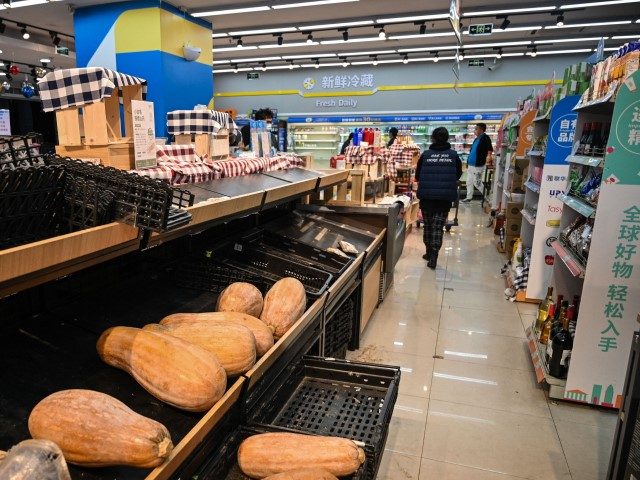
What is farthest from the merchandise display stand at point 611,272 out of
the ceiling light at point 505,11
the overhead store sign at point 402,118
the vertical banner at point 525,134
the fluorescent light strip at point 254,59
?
the fluorescent light strip at point 254,59

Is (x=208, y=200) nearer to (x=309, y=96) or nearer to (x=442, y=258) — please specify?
(x=442, y=258)

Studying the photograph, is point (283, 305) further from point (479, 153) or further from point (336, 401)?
point (479, 153)

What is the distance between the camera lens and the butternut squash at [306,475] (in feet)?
4.00

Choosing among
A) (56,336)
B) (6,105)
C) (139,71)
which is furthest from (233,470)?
(6,105)

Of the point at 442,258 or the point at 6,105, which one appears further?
the point at 6,105

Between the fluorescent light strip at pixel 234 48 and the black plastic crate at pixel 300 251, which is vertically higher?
the fluorescent light strip at pixel 234 48

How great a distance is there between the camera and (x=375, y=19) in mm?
9648

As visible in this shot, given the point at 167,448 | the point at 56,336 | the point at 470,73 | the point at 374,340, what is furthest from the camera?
the point at 470,73

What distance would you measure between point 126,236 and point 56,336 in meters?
0.56

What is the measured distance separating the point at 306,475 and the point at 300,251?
67.0 inches

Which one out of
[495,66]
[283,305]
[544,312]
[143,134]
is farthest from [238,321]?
[495,66]

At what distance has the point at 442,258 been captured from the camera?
6.78 m

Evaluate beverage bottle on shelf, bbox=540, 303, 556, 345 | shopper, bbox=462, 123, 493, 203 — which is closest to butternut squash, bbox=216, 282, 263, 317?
beverage bottle on shelf, bbox=540, 303, 556, 345

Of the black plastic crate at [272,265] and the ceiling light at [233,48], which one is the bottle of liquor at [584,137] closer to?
the black plastic crate at [272,265]
